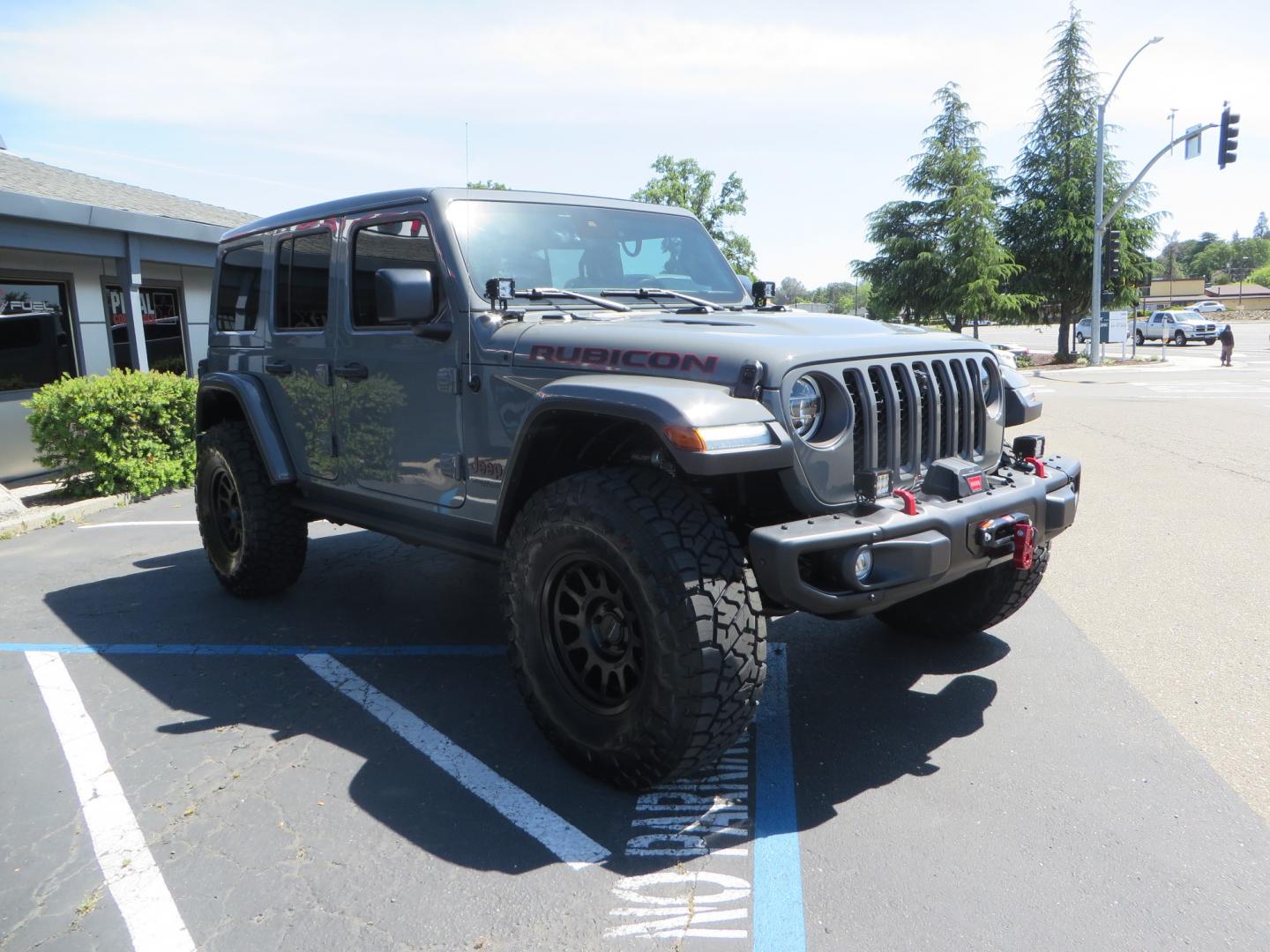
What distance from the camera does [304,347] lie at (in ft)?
15.6

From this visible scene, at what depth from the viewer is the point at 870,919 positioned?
249 cm

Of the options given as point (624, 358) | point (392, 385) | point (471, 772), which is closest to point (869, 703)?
point (471, 772)

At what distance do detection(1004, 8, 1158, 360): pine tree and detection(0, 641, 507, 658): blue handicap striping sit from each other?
99.7 ft

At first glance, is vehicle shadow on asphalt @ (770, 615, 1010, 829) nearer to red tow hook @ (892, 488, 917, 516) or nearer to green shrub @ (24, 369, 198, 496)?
red tow hook @ (892, 488, 917, 516)

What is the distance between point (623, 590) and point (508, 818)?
824 mm

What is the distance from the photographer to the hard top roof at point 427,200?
159 inches

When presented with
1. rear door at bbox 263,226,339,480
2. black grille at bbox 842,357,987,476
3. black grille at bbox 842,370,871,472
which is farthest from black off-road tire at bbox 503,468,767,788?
rear door at bbox 263,226,339,480

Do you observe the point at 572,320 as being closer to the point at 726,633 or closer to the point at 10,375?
the point at 726,633

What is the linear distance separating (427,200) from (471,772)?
7.63 ft

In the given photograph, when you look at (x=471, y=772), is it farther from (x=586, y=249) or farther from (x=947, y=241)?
(x=947, y=241)

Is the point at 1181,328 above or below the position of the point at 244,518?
above

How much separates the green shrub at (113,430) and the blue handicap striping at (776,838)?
7737 millimetres

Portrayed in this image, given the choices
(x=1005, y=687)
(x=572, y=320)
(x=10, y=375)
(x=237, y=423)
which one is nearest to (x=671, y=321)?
(x=572, y=320)

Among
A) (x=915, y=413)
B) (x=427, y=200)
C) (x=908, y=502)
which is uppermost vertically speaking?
(x=427, y=200)
